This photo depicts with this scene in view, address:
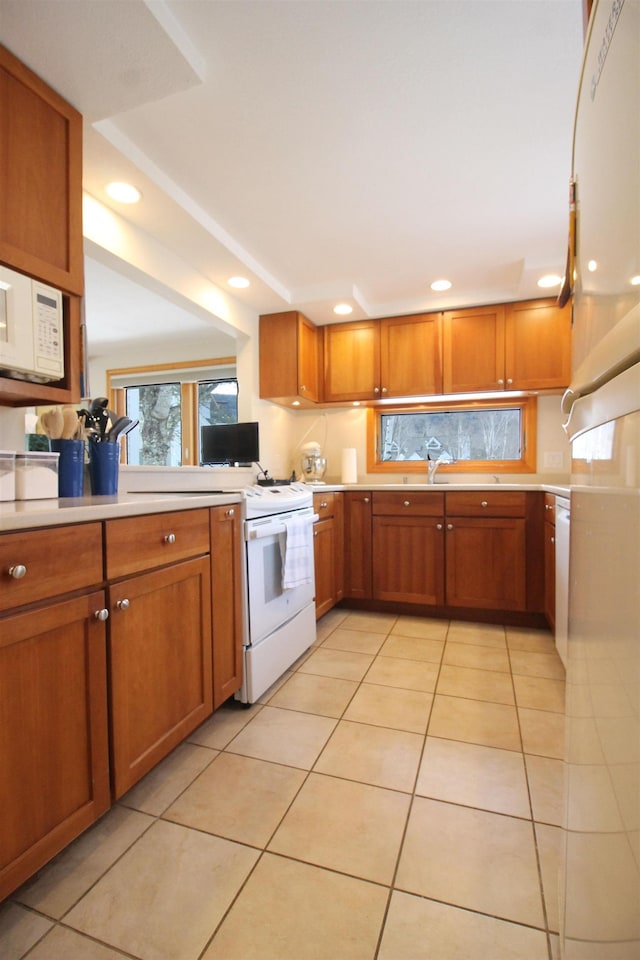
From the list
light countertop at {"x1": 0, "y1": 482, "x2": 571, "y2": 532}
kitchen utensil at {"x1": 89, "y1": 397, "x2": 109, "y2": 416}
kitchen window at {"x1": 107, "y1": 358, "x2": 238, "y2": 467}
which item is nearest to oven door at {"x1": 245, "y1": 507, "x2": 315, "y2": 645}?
light countertop at {"x1": 0, "y1": 482, "x2": 571, "y2": 532}

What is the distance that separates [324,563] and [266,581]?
0.93 meters

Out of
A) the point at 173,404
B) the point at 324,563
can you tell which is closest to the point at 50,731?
the point at 324,563

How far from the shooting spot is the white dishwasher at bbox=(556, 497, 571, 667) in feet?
6.64

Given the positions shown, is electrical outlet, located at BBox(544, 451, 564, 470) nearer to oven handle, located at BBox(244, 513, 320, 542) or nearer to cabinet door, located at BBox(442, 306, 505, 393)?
cabinet door, located at BBox(442, 306, 505, 393)

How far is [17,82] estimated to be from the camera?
1290 millimetres

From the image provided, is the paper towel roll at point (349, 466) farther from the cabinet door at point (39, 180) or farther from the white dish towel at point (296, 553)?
the cabinet door at point (39, 180)

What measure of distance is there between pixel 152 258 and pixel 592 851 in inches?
105

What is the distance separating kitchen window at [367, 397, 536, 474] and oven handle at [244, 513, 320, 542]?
1797 mm

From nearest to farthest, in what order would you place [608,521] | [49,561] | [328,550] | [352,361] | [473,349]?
[608,521]
[49,561]
[328,550]
[473,349]
[352,361]

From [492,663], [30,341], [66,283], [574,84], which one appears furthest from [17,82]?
[492,663]

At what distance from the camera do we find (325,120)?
1.65m

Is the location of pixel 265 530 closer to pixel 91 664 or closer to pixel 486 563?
pixel 91 664

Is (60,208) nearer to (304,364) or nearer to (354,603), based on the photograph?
(304,364)

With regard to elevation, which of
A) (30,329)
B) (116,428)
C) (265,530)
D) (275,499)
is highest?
(30,329)
